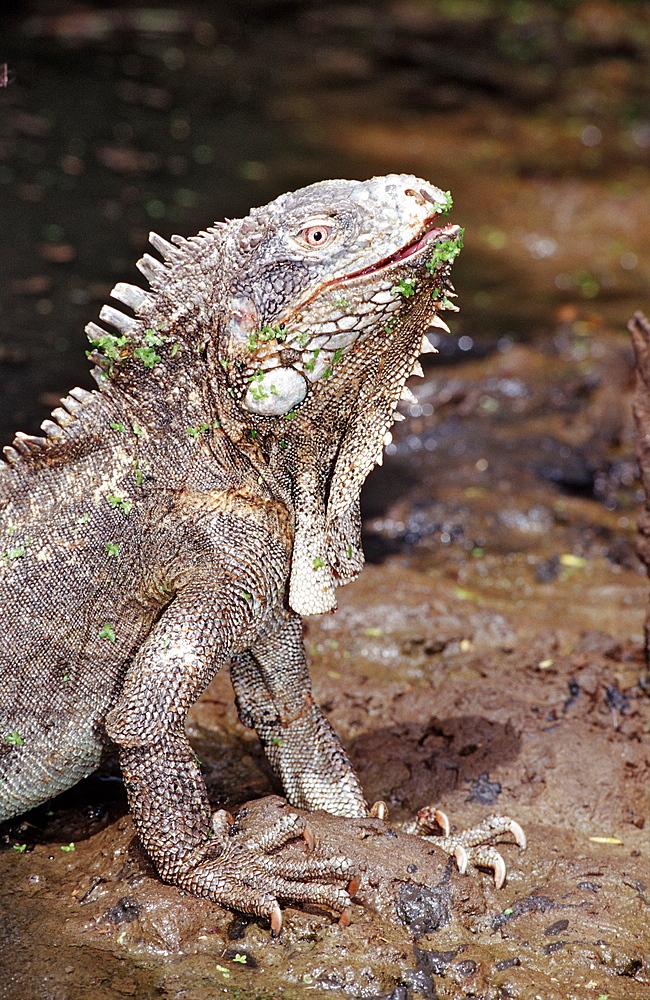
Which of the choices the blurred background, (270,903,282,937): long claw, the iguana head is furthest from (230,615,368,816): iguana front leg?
the blurred background

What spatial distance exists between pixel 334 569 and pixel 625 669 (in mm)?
2823

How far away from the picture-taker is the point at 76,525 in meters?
4.64

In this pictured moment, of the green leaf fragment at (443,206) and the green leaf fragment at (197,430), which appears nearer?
the green leaf fragment at (443,206)

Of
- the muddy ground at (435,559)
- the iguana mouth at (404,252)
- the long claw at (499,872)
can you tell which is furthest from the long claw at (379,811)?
the iguana mouth at (404,252)

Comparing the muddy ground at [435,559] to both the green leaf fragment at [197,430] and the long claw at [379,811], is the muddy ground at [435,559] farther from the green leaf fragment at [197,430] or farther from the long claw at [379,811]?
the green leaf fragment at [197,430]

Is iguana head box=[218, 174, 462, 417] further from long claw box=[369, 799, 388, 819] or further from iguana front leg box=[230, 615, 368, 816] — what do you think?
long claw box=[369, 799, 388, 819]

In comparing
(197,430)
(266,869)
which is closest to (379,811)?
(266,869)

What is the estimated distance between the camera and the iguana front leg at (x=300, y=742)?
200 inches

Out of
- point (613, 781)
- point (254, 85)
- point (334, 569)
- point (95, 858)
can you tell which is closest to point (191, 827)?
point (95, 858)

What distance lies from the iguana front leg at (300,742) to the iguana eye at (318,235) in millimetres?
1835

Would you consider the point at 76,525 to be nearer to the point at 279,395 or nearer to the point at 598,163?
the point at 279,395

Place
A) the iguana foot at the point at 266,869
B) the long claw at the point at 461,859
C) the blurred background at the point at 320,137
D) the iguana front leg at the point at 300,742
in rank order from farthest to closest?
1. the blurred background at the point at 320,137
2. the iguana front leg at the point at 300,742
3. the long claw at the point at 461,859
4. the iguana foot at the point at 266,869

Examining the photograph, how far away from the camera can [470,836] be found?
503 cm

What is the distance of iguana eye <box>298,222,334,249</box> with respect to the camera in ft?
14.3
